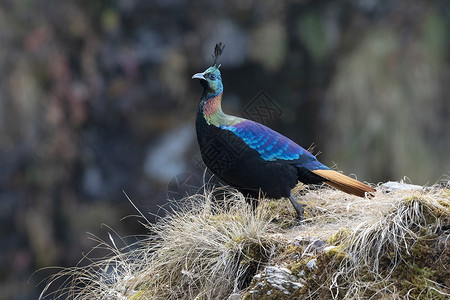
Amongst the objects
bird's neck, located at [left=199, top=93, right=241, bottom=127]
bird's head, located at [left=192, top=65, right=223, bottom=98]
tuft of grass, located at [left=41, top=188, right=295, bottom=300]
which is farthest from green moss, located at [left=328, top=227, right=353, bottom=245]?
bird's head, located at [left=192, top=65, right=223, bottom=98]

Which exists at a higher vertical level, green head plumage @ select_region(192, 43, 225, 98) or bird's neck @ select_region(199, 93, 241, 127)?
green head plumage @ select_region(192, 43, 225, 98)

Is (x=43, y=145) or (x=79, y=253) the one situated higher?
(x=43, y=145)

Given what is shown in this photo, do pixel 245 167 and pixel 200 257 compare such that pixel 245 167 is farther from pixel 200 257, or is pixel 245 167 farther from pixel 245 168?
pixel 200 257

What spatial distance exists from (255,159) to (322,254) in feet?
3.23

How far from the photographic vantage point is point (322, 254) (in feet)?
10.0

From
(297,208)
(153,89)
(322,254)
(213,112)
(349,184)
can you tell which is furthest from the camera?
(153,89)

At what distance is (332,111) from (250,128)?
5491 mm

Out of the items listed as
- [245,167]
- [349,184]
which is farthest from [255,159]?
[349,184]

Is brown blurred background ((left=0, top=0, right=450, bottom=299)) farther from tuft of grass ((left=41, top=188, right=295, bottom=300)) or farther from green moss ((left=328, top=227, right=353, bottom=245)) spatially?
green moss ((left=328, top=227, right=353, bottom=245))

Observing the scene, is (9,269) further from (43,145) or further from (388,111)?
(388,111)

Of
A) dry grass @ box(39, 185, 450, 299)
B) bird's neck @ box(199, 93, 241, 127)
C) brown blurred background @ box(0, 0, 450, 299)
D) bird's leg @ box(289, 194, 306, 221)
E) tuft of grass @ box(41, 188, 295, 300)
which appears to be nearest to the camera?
dry grass @ box(39, 185, 450, 299)

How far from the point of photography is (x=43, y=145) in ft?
30.9

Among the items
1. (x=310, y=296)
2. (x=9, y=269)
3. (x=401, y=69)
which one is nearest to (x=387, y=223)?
(x=310, y=296)

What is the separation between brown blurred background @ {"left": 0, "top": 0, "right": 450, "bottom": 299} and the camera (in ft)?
29.9
